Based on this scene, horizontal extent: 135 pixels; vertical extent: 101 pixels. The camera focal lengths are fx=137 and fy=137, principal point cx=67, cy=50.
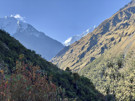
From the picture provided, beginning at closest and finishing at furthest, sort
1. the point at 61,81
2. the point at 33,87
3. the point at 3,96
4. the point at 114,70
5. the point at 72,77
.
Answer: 1. the point at 3,96
2. the point at 33,87
3. the point at 61,81
4. the point at 72,77
5. the point at 114,70

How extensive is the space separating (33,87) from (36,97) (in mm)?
361

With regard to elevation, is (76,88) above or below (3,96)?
above

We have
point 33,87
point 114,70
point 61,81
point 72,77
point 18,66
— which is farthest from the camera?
point 114,70

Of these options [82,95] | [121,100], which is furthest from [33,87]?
[121,100]

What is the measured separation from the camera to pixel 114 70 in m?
87.3

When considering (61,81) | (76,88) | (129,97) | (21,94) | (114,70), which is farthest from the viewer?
(114,70)

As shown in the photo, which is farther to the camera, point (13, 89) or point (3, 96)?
point (13, 89)

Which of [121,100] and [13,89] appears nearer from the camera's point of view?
[13,89]

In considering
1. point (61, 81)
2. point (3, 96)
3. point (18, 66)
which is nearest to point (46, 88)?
point (3, 96)

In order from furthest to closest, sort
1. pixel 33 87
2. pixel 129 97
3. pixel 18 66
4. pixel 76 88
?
pixel 129 97, pixel 76 88, pixel 18 66, pixel 33 87

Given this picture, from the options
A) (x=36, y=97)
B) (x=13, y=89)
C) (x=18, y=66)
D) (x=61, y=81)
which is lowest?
(x=36, y=97)

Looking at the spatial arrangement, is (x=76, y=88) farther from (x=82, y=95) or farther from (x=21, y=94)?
(x=21, y=94)

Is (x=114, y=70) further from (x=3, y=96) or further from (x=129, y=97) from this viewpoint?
(x=3, y=96)

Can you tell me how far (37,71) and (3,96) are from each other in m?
2.00
